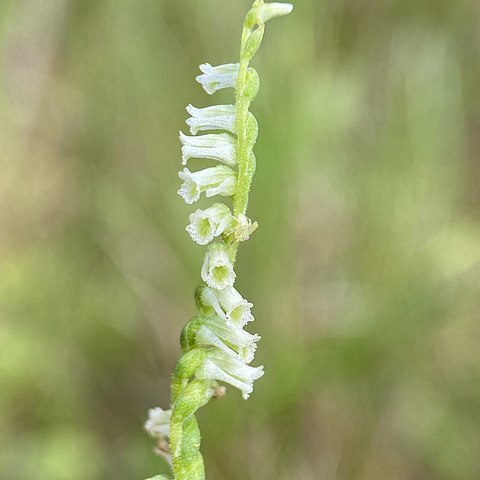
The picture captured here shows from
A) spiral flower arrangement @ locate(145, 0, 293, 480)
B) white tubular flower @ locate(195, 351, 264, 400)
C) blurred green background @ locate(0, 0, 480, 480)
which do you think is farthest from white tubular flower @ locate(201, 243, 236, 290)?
blurred green background @ locate(0, 0, 480, 480)

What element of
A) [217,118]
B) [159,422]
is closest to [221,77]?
[217,118]

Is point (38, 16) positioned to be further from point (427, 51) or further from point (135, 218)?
point (427, 51)

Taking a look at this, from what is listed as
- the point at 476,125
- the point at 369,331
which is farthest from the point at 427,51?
the point at 369,331

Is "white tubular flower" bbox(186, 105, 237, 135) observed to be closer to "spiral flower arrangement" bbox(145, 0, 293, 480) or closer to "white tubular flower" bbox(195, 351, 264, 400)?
"spiral flower arrangement" bbox(145, 0, 293, 480)

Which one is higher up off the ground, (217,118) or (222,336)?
(217,118)

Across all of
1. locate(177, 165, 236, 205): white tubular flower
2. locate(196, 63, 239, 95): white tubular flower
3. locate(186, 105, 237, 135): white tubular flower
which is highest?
locate(196, 63, 239, 95): white tubular flower

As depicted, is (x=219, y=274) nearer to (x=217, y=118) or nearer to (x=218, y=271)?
(x=218, y=271)
